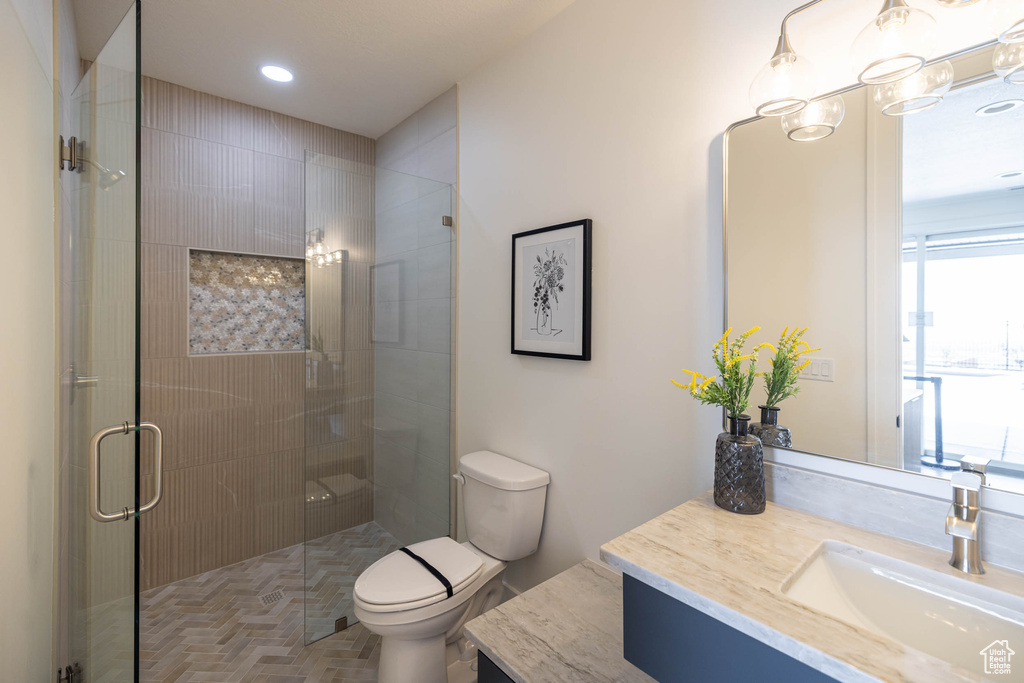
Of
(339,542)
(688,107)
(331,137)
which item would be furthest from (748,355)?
(331,137)

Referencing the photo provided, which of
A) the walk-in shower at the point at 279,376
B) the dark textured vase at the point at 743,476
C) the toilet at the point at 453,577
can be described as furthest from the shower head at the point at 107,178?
the dark textured vase at the point at 743,476

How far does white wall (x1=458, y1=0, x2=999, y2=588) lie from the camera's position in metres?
1.37

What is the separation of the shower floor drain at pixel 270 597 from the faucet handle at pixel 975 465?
2.71 meters

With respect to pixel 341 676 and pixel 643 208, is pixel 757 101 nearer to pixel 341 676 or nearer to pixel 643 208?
pixel 643 208

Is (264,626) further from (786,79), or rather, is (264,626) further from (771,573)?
(786,79)

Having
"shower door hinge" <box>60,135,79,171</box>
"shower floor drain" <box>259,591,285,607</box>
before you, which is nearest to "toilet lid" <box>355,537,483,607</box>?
"shower floor drain" <box>259,591,285,607</box>

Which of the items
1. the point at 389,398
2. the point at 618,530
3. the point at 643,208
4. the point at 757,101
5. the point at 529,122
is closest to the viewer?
the point at 757,101

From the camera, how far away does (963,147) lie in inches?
37.8

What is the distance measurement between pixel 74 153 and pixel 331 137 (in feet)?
5.67

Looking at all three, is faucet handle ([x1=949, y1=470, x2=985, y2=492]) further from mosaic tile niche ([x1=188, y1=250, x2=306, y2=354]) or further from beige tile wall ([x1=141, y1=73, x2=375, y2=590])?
mosaic tile niche ([x1=188, y1=250, x2=306, y2=354])

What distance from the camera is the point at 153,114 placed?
2.36 metres

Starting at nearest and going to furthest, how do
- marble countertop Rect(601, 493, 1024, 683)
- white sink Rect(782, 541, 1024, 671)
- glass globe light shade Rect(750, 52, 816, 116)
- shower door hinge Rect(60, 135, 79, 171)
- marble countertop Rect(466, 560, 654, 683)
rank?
marble countertop Rect(601, 493, 1024, 683), white sink Rect(782, 541, 1024, 671), glass globe light shade Rect(750, 52, 816, 116), marble countertop Rect(466, 560, 654, 683), shower door hinge Rect(60, 135, 79, 171)

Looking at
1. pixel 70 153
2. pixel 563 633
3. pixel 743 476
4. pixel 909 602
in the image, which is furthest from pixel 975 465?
pixel 70 153

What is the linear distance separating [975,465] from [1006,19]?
2.79 ft
